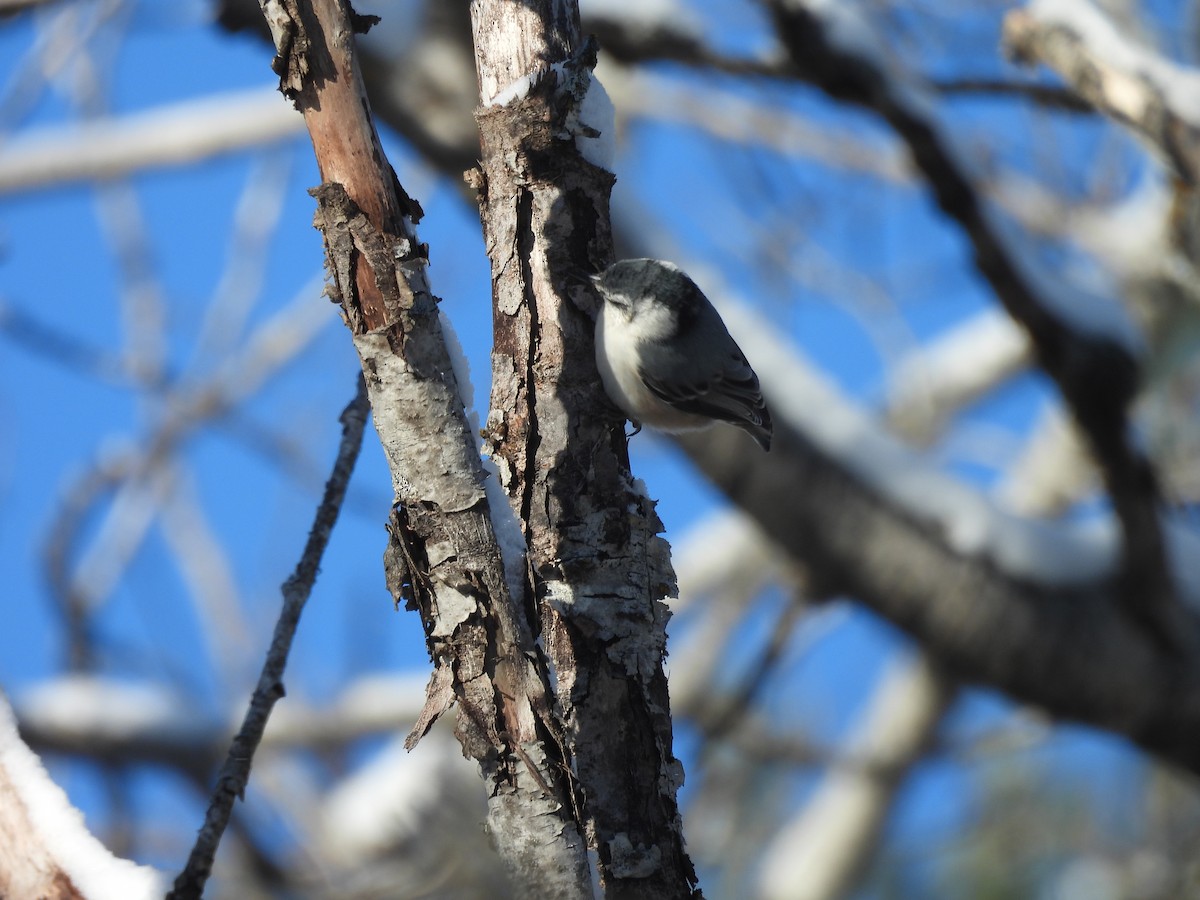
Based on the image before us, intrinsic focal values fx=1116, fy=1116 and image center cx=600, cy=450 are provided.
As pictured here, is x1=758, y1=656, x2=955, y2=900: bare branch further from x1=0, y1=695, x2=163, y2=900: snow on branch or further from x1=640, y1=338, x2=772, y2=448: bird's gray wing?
x1=0, y1=695, x2=163, y2=900: snow on branch

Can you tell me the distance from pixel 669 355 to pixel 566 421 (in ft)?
1.96

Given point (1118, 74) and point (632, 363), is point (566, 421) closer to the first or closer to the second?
point (632, 363)

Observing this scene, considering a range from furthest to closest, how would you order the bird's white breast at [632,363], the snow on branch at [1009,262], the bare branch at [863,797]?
the bare branch at [863,797] < the snow on branch at [1009,262] < the bird's white breast at [632,363]

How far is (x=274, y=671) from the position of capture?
1.42m

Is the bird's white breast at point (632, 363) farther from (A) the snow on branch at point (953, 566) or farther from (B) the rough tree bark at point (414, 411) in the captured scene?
(A) the snow on branch at point (953, 566)

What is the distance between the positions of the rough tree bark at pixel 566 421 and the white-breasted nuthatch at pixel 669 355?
0.28 ft

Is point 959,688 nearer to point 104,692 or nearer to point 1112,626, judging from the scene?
point 1112,626

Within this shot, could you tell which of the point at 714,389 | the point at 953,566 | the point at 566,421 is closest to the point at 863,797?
the point at 953,566

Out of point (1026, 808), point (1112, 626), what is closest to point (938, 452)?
point (1026, 808)

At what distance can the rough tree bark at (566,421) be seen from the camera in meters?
1.45

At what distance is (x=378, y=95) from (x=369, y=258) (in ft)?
6.70

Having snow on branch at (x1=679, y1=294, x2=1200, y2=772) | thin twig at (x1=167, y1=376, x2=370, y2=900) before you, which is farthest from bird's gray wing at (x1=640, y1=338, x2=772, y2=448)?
snow on branch at (x1=679, y1=294, x2=1200, y2=772)

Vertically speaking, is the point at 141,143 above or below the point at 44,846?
above

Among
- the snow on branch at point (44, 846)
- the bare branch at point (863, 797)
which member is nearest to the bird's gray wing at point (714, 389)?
the snow on branch at point (44, 846)
